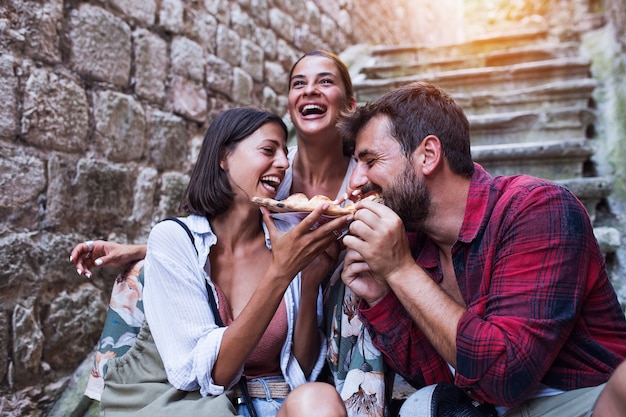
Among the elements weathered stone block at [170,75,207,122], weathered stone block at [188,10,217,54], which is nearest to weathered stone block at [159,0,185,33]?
weathered stone block at [188,10,217,54]

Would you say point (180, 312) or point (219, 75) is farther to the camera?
point (219, 75)

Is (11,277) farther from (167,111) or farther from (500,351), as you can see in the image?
(500,351)

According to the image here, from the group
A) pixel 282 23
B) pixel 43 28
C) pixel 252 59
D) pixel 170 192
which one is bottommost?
pixel 170 192

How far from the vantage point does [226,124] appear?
2074 millimetres

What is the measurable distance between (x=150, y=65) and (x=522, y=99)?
2649 millimetres

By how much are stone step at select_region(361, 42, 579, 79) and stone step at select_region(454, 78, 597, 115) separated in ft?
2.01

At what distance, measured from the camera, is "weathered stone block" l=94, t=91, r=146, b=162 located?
2.69 m

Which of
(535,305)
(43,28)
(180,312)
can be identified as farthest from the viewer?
(43,28)

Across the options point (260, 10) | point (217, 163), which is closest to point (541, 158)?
point (217, 163)

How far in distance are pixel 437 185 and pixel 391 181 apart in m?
0.16

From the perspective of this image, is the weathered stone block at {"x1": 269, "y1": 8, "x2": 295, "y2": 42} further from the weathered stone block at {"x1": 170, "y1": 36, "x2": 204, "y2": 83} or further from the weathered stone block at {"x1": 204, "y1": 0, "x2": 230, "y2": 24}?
the weathered stone block at {"x1": 170, "y1": 36, "x2": 204, "y2": 83}

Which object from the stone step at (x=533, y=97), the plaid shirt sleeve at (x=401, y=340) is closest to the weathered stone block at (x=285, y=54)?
the stone step at (x=533, y=97)

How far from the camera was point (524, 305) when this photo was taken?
138 centimetres

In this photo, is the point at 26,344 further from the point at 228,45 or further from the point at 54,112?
the point at 228,45
